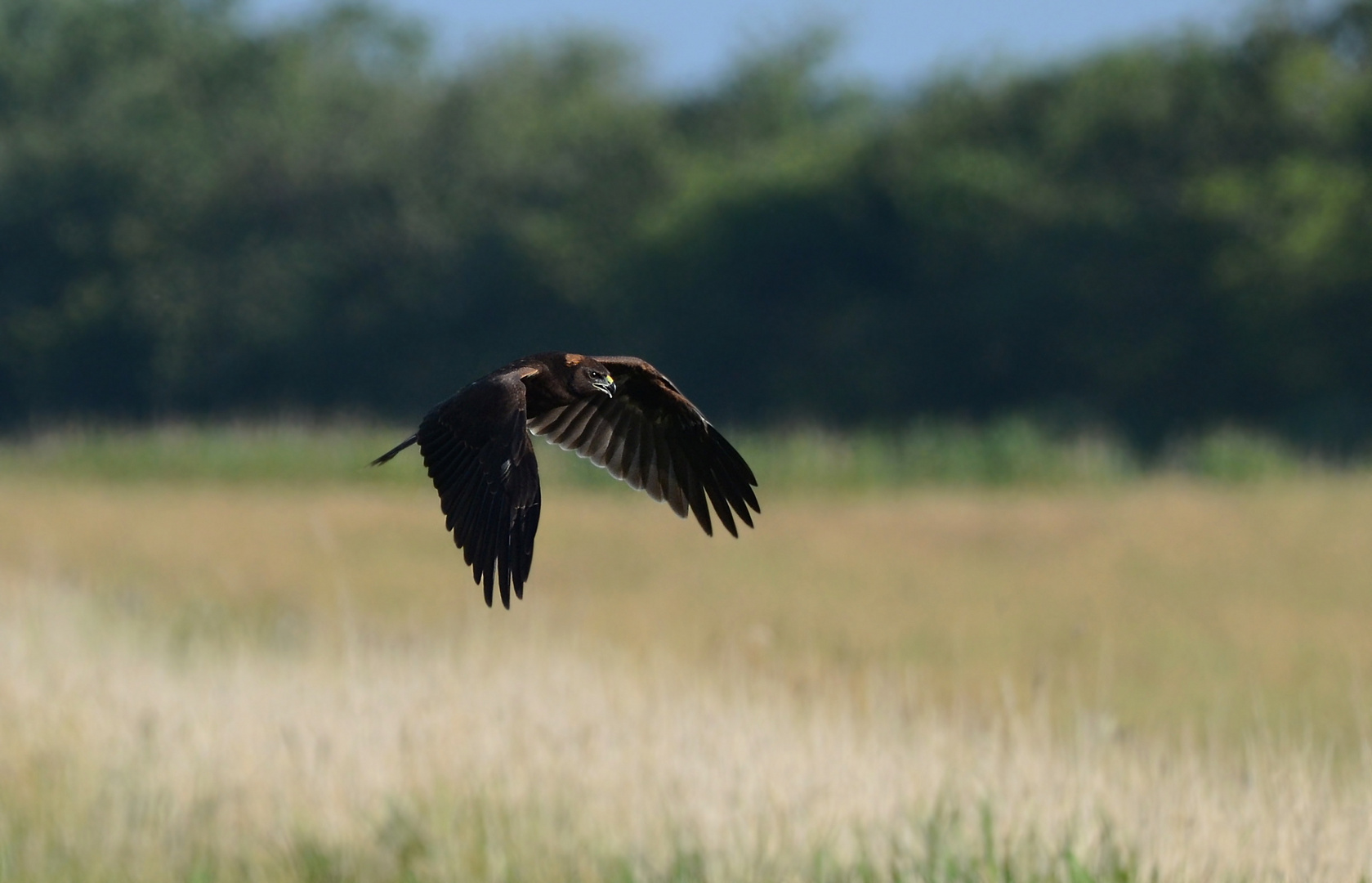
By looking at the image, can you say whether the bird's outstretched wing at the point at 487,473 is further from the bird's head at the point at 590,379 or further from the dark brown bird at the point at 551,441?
the bird's head at the point at 590,379

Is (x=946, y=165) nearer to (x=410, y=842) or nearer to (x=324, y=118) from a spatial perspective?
(x=324, y=118)

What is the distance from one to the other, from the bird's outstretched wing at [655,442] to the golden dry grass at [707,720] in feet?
4.37

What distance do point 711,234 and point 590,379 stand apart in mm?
36644

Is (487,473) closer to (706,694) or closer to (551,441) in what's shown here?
(551,441)

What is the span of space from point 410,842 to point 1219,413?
91.5 feet

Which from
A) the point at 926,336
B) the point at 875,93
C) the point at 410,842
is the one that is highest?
the point at 875,93

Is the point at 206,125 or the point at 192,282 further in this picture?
the point at 206,125

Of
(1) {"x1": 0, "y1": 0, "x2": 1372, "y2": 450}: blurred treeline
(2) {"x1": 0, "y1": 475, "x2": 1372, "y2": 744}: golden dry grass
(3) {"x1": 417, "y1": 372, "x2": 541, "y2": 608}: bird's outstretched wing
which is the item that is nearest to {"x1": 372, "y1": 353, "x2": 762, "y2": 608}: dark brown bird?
(3) {"x1": 417, "y1": 372, "x2": 541, "y2": 608}: bird's outstretched wing

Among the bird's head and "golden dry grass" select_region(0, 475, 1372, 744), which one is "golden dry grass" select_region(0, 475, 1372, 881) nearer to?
"golden dry grass" select_region(0, 475, 1372, 744)

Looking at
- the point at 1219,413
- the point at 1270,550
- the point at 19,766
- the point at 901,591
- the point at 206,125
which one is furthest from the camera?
the point at 206,125

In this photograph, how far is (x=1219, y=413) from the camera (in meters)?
33.0

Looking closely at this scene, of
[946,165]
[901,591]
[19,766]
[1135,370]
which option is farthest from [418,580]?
[946,165]

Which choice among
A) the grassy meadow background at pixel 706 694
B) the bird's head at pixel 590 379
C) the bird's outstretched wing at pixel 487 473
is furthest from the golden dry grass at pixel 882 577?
the bird's outstretched wing at pixel 487 473

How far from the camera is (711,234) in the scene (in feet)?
136
